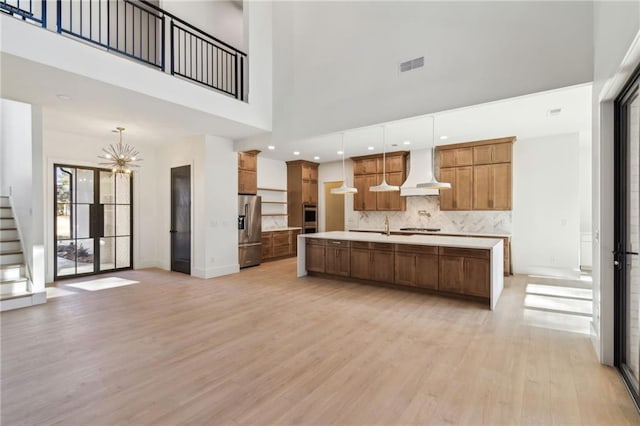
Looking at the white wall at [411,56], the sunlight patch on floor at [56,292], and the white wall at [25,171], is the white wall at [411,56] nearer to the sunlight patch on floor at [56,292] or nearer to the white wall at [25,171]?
the white wall at [25,171]

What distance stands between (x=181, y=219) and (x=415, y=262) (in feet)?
16.5

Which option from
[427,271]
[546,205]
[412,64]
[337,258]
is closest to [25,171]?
[337,258]

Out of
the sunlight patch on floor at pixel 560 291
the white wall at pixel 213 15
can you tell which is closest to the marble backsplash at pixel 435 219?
the sunlight patch on floor at pixel 560 291

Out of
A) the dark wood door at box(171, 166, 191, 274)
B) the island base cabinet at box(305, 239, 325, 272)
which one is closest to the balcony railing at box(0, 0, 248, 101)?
the dark wood door at box(171, 166, 191, 274)

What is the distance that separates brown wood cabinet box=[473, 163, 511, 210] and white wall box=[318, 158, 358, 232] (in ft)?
11.0

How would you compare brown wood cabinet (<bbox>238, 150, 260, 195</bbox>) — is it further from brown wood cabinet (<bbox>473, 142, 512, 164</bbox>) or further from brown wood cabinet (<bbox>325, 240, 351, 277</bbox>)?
brown wood cabinet (<bbox>473, 142, 512, 164</bbox>)

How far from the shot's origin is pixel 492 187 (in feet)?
21.5

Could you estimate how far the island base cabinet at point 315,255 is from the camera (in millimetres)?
6148

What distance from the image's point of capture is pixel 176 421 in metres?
1.97

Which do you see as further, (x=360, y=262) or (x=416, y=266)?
(x=360, y=262)

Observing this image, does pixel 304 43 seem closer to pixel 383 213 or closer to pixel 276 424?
pixel 383 213

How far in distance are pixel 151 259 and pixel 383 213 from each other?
20.0ft

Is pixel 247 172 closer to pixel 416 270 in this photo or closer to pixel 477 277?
pixel 416 270

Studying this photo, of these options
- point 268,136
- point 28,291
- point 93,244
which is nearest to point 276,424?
point 28,291
